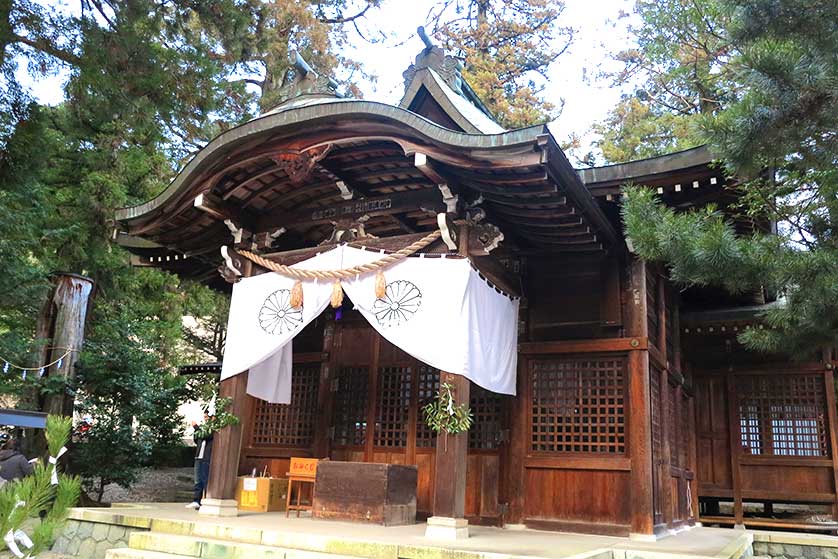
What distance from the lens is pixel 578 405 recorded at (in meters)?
7.37

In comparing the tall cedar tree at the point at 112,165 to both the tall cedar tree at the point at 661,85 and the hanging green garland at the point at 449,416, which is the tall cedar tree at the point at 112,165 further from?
the tall cedar tree at the point at 661,85

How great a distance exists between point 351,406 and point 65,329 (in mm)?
4173

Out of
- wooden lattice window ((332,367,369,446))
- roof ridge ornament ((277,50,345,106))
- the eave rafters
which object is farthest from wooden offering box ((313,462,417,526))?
roof ridge ornament ((277,50,345,106))

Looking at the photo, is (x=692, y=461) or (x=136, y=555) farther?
(x=692, y=461)

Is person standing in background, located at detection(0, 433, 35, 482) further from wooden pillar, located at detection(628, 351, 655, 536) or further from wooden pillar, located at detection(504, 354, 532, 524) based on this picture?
wooden pillar, located at detection(628, 351, 655, 536)

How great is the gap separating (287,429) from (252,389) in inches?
44.6

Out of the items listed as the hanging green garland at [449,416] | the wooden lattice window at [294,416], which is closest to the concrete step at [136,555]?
the hanging green garland at [449,416]

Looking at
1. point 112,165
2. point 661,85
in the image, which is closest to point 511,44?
point 661,85

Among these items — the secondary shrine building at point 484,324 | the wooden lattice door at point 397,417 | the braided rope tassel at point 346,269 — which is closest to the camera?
the secondary shrine building at point 484,324

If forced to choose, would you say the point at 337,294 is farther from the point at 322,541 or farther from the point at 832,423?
the point at 832,423

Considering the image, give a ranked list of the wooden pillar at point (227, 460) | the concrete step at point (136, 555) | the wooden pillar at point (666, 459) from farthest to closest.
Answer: the wooden pillar at point (666, 459) → the wooden pillar at point (227, 460) → the concrete step at point (136, 555)

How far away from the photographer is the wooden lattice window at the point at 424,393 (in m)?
7.91

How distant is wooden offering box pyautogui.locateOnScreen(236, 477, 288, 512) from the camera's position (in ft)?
25.5

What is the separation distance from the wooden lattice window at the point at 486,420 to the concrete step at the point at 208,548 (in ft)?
9.49
